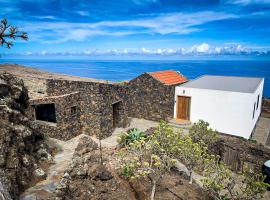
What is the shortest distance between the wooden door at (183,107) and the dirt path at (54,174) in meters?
11.0

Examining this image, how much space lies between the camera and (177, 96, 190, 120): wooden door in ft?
74.0

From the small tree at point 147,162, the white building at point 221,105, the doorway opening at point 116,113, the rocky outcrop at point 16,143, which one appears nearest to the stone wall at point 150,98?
the white building at point 221,105

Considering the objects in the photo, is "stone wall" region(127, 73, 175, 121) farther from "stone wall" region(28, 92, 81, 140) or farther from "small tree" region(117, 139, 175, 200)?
"small tree" region(117, 139, 175, 200)

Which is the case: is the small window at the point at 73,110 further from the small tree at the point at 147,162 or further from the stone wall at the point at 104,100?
the small tree at the point at 147,162

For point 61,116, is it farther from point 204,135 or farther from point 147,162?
point 204,135

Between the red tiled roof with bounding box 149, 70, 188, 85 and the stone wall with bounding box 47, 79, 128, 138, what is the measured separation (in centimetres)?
594

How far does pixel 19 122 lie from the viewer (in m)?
12.2

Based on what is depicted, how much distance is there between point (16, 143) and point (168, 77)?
17.3 m

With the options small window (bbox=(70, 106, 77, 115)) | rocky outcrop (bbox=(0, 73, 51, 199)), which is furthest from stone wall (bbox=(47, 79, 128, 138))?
rocky outcrop (bbox=(0, 73, 51, 199))

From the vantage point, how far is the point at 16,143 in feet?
35.1

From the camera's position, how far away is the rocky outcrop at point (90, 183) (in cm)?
990

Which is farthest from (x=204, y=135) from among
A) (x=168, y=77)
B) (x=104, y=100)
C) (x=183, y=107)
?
(x=168, y=77)

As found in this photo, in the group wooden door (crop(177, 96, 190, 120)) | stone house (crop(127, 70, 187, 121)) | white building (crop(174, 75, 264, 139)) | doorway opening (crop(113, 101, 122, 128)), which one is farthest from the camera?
stone house (crop(127, 70, 187, 121))

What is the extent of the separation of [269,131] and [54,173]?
73.2 ft
